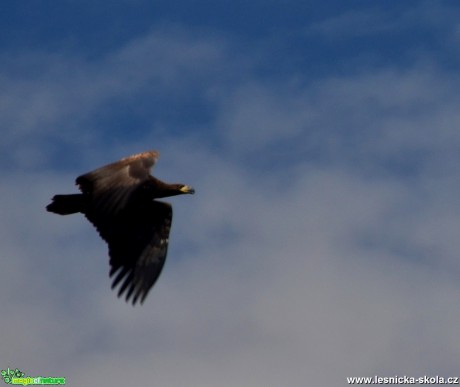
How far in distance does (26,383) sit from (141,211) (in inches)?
136

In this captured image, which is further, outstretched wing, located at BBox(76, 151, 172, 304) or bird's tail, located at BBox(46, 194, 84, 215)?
bird's tail, located at BBox(46, 194, 84, 215)

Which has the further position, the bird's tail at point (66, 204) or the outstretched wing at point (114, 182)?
the bird's tail at point (66, 204)

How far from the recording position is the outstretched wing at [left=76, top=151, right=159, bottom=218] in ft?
82.2

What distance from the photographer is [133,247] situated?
2648 cm

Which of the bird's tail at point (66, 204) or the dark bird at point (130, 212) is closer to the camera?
the dark bird at point (130, 212)

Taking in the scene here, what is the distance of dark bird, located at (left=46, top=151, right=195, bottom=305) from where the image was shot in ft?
82.9

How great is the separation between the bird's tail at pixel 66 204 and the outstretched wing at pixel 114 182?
297 millimetres

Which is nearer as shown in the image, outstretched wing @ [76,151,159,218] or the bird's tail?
outstretched wing @ [76,151,159,218]

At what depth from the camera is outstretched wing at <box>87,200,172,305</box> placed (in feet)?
85.2

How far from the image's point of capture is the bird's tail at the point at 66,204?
2627 cm

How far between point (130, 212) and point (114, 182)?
69.4 inches

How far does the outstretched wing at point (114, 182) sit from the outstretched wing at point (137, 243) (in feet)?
1.53

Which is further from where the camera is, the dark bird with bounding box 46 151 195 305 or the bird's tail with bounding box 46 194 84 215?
the bird's tail with bounding box 46 194 84 215

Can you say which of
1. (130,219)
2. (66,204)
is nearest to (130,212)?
(130,219)
